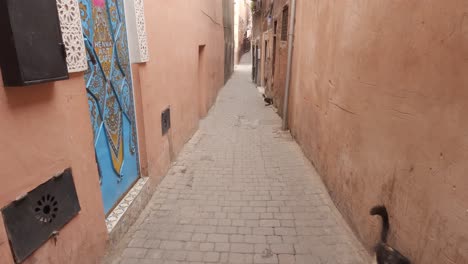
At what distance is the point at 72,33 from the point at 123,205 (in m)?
1.93

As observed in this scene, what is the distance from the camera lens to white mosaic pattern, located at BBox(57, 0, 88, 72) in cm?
200

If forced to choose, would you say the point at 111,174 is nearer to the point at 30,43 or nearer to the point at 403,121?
the point at 30,43

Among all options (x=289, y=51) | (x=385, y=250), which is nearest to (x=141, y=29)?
(x=385, y=250)

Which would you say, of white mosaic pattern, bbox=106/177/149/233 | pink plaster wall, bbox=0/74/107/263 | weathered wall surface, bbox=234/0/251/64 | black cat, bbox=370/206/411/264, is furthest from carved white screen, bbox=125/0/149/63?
weathered wall surface, bbox=234/0/251/64

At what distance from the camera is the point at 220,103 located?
11.9 meters

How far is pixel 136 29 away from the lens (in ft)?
11.1

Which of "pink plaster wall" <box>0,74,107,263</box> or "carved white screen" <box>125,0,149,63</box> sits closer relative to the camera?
"pink plaster wall" <box>0,74,107,263</box>

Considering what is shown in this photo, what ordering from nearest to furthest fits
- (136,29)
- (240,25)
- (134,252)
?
1. (134,252)
2. (136,29)
3. (240,25)

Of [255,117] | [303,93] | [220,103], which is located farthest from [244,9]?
[303,93]

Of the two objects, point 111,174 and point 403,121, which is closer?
point 403,121

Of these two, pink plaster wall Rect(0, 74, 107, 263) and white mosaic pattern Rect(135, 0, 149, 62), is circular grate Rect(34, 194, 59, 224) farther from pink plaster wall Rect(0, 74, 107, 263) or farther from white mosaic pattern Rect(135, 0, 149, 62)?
white mosaic pattern Rect(135, 0, 149, 62)

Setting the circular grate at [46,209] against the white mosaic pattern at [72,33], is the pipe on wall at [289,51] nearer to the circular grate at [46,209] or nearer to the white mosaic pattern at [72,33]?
the white mosaic pattern at [72,33]

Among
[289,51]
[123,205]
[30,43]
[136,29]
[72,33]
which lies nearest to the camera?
[30,43]

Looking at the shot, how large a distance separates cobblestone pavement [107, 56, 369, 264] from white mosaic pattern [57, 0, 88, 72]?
6.03 ft
